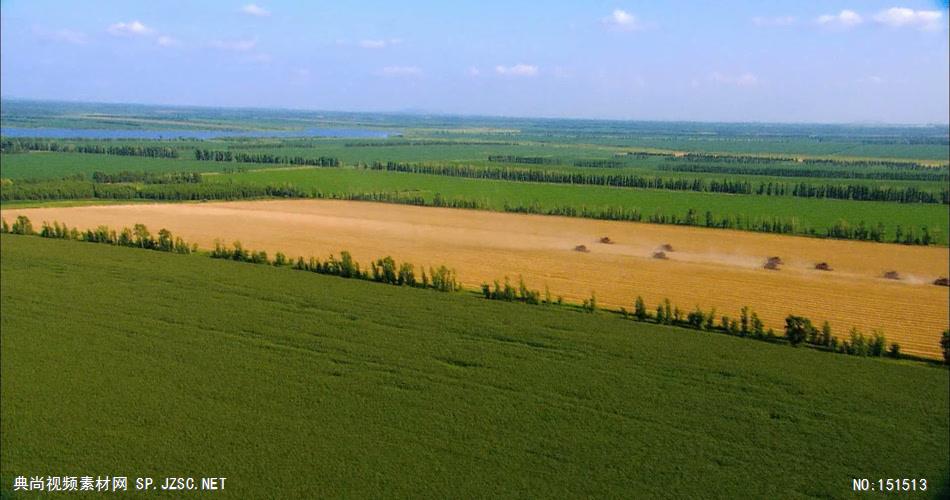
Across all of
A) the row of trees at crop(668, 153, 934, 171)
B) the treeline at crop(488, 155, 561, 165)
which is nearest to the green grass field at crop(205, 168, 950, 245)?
the row of trees at crop(668, 153, 934, 171)

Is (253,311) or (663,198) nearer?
(253,311)

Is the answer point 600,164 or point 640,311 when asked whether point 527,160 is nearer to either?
point 600,164

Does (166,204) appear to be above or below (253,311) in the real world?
above

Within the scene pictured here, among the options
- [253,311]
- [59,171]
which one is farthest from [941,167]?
[59,171]

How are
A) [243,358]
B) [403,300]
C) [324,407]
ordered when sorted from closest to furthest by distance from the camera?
[324,407] < [243,358] < [403,300]

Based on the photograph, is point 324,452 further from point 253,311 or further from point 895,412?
point 895,412

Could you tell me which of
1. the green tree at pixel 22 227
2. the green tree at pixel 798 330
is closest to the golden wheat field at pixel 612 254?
the green tree at pixel 798 330
